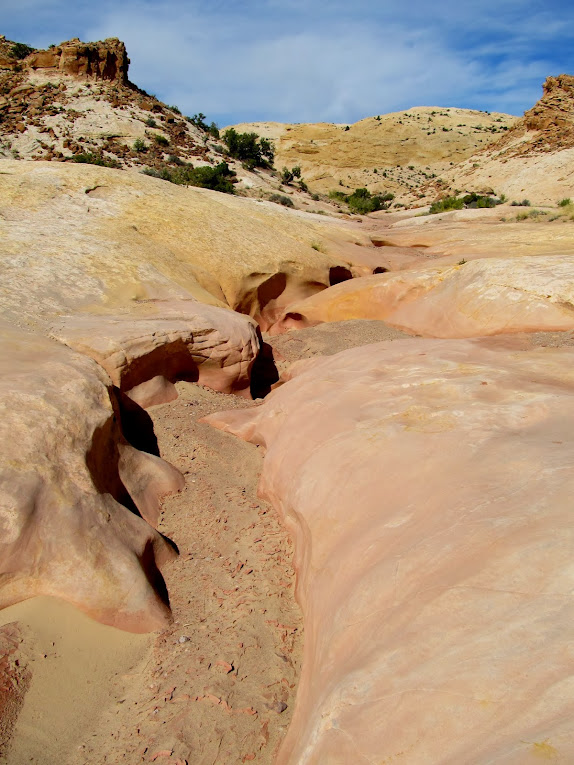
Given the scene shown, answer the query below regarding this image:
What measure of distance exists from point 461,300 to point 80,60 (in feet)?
101

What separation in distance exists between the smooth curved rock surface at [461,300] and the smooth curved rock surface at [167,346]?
296 centimetres

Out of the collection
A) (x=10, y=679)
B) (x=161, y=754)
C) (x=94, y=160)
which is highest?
(x=94, y=160)

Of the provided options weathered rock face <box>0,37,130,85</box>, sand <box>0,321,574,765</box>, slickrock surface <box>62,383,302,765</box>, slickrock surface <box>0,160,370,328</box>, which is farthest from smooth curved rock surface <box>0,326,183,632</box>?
weathered rock face <box>0,37,130,85</box>

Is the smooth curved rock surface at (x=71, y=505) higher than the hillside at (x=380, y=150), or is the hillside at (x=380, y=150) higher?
the hillside at (x=380, y=150)

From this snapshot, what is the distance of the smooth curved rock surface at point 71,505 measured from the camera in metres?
3.07

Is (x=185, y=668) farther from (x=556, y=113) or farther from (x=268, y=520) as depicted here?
(x=556, y=113)

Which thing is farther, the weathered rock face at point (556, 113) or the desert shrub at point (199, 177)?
the weathered rock face at point (556, 113)

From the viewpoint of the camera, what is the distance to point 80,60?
3008 cm

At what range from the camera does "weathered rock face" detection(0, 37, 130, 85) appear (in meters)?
30.0

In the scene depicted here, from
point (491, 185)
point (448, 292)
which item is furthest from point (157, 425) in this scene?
point (491, 185)

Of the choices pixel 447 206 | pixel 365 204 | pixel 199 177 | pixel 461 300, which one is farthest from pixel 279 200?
pixel 461 300

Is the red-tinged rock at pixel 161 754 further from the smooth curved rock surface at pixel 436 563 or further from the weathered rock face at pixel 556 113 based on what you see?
the weathered rock face at pixel 556 113

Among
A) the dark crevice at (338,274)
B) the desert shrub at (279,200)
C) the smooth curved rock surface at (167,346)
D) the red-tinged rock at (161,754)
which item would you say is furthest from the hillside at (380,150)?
the red-tinged rock at (161,754)

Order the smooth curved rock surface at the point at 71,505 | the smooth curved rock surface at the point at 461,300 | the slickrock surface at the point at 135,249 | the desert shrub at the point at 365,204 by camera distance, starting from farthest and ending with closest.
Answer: the desert shrub at the point at 365,204, the smooth curved rock surface at the point at 461,300, the slickrock surface at the point at 135,249, the smooth curved rock surface at the point at 71,505
